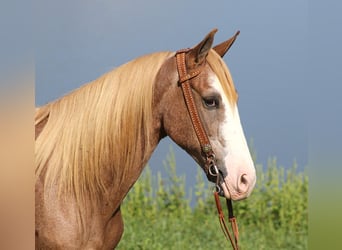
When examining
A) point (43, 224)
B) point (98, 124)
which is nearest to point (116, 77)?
point (98, 124)

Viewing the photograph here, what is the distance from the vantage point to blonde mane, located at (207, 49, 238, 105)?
1.78 m

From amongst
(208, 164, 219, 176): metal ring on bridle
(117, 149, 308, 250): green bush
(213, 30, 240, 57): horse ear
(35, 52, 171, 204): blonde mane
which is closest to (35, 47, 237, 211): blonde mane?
(35, 52, 171, 204): blonde mane

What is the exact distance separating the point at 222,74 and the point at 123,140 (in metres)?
0.43

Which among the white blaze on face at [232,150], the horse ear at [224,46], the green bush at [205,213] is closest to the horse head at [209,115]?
the white blaze on face at [232,150]

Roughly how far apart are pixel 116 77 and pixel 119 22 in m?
0.45

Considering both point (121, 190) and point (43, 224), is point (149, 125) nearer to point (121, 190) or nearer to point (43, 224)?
point (121, 190)

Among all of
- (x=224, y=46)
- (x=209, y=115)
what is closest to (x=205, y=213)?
(x=209, y=115)

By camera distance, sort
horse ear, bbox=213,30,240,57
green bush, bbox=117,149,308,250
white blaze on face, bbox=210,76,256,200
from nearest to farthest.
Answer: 1. white blaze on face, bbox=210,76,256,200
2. horse ear, bbox=213,30,240,57
3. green bush, bbox=117,149,308,250

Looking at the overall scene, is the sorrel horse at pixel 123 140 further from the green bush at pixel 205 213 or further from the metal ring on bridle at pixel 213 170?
the green bush at pixel 205 213

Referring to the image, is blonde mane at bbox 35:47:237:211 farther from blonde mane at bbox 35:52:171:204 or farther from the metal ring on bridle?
the metal ring on bridle

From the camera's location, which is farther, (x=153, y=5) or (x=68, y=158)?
(x=153, y=5)

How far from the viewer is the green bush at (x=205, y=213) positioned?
88.7 inches

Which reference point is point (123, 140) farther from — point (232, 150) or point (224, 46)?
point (224, 46)
